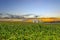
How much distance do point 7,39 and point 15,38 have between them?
1.16 ft

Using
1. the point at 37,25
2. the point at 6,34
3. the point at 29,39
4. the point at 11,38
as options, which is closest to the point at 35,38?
the point at 29,39

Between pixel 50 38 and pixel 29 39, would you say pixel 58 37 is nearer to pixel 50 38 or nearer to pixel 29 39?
pixel 50 38

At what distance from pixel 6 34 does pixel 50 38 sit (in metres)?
2.31

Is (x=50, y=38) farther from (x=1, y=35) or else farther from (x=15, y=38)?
(x=1, y=35)

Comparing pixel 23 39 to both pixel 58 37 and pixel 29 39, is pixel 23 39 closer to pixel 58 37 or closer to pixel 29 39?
→ pixel 29 39

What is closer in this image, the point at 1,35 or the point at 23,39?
the point at 23,39

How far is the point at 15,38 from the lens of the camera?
10.2 m

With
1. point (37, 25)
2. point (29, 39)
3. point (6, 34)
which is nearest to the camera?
point (29, 39)

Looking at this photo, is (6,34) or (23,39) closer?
(23,39)

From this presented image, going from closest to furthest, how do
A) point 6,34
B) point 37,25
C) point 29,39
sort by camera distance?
point 29,39, point 6,34, point 37,25

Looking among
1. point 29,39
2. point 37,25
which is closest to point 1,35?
point 29,39

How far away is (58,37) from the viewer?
34.4 ft

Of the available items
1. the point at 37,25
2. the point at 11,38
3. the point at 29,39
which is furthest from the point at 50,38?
the point at 37,25

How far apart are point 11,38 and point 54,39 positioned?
5.94ft
